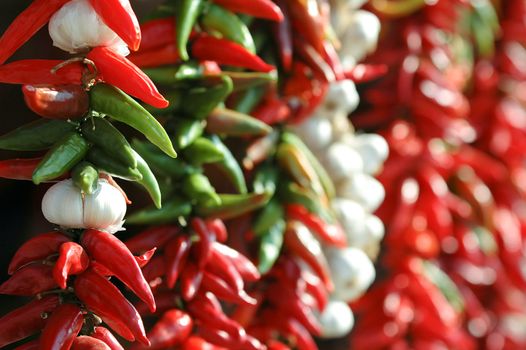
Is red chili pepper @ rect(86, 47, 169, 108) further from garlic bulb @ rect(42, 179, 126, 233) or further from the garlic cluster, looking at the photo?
the garlic cluster

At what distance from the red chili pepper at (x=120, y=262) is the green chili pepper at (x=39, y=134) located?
111 millimetres

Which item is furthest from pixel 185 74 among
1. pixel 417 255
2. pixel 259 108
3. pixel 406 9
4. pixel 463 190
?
pixel 463 190

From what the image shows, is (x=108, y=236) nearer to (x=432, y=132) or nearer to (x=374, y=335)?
(x=374, y=335)

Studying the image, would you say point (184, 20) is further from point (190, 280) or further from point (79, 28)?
point (190, 280)

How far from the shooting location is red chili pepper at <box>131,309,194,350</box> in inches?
42.2

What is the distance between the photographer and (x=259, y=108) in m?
1.31

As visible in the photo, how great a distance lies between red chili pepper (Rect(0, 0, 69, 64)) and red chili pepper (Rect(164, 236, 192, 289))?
333 mm

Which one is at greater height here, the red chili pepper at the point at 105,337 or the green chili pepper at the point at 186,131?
the green chili pepper at the point at 186,131

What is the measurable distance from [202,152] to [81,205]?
276 millimetres

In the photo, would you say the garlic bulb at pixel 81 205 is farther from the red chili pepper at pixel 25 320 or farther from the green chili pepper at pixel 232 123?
the green chili pepper at pixel 232 123

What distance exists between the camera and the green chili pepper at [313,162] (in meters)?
→ 1.32

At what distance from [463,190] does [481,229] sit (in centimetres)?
10

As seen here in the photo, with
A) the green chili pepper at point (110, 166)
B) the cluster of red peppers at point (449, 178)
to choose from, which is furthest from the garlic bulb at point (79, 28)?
the cluster of red peppers at point (449, 178)

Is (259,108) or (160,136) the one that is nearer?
(160,136)
